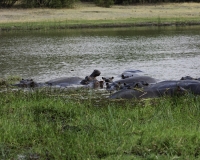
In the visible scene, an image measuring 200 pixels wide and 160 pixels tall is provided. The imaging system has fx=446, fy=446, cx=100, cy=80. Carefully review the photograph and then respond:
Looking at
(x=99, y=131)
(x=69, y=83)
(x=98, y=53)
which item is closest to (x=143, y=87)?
(x=69, y=83)

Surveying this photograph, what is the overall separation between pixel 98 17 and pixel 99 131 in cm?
3695

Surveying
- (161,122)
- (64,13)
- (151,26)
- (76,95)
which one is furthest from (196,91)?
(64,13)

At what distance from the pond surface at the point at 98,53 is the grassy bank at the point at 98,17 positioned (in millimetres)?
3558

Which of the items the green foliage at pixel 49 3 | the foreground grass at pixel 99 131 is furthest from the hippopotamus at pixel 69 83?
the green foliage at pixel 49 3

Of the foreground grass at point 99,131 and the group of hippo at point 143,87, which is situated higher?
the foreground grass at point 99,131

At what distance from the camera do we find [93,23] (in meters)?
38.7

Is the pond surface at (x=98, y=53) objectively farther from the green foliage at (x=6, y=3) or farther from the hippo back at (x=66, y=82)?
the green foliage at (x=6, y=3)

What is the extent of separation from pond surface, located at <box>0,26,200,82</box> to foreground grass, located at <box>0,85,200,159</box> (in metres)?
6.29

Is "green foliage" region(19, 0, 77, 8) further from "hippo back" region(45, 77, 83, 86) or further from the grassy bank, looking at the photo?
"hippo back" region(45, 77, 83, 86)

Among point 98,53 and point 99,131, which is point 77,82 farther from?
point 98,53

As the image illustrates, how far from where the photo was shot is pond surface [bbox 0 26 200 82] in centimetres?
1596

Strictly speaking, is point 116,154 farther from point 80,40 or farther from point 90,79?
point 80,40

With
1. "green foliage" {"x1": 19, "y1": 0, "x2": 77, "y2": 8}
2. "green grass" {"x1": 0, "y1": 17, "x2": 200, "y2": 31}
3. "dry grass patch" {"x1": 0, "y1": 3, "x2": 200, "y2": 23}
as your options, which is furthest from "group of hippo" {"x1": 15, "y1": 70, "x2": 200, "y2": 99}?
"green foliage" {"x1": 19, "y1": 0, "x2": 77, "y2": 8}

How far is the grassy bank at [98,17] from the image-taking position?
38.1 m
